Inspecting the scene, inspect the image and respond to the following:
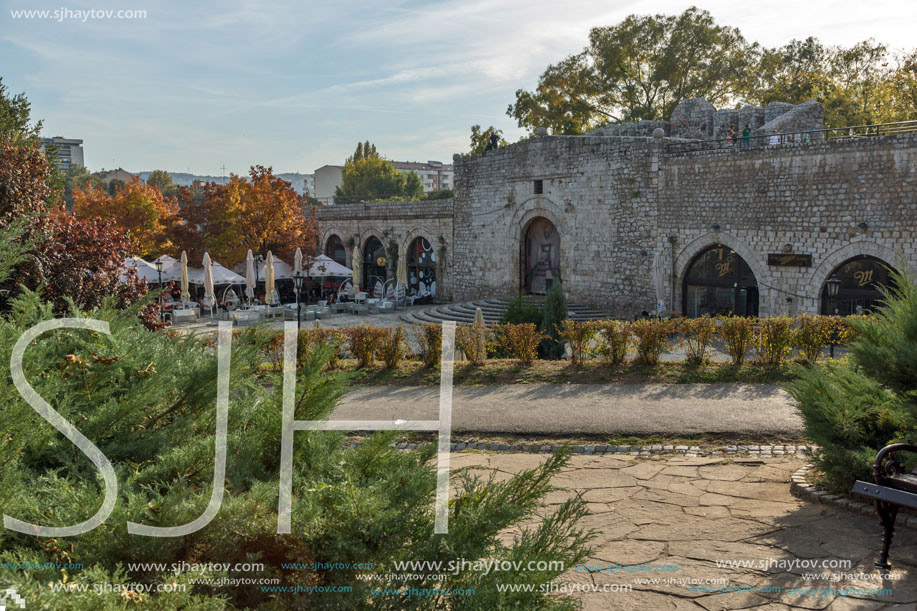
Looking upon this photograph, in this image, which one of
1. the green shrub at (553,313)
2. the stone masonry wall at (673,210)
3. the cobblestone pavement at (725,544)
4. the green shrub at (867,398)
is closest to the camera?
the cobblestone pavement at (725,544)

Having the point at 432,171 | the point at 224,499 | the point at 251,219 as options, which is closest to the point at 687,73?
the point at 251,219

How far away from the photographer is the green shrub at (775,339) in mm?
9484

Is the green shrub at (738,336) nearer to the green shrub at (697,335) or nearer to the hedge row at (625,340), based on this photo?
the hedge row at (625,340)

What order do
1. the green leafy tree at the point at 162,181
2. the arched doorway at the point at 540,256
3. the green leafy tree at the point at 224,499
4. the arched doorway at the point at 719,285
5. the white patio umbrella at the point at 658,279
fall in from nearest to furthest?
the green leafy tree at the point at 224,499 < the arched doorway at the point at 719,285 < the white patio umbrella at the point at 658,279 < the arched doorway at the point at 540,256 < the green leafy tree at the point at 162,181

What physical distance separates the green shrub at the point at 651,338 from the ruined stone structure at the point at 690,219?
5.68 m

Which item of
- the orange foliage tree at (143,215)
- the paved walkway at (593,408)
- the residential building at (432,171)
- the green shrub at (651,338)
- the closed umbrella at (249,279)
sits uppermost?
the residential building at (432,171)

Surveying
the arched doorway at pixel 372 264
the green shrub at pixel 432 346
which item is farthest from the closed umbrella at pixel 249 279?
the green shrub at pixel 432 346

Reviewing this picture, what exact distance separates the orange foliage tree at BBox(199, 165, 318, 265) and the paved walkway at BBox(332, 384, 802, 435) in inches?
709

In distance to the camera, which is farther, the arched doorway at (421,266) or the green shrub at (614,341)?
the arched doorway at (421,266)

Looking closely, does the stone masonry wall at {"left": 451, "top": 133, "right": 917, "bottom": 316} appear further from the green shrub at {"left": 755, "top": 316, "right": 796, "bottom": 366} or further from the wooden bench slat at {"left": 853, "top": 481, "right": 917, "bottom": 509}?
the wooden bench slat at {"left": 853, "top": 481, "right": 917, "bottom": 509}

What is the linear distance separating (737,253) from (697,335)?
27.0 feet

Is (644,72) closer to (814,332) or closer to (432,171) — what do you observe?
(814,332)

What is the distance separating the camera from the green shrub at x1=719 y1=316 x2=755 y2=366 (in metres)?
9.65

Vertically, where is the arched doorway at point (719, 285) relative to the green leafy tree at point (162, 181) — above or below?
below
